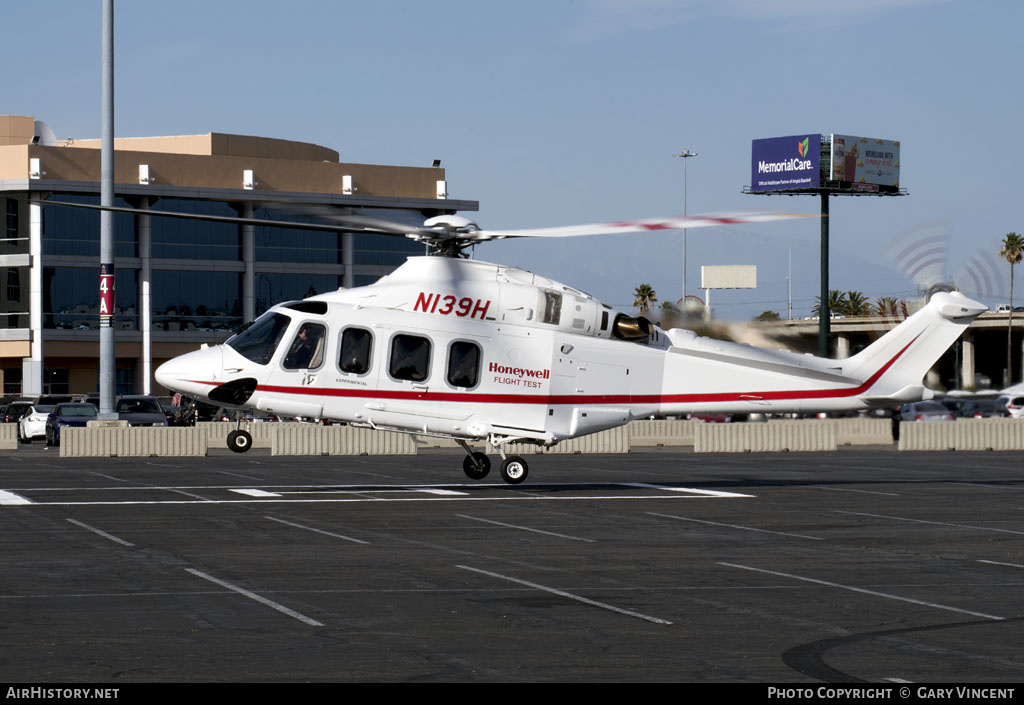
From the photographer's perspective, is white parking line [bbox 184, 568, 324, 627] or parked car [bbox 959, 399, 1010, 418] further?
parked car [bbox 959, 399, 1010, 418]

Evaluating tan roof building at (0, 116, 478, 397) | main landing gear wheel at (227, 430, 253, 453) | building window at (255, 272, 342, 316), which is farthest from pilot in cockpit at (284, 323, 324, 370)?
building window at (255, 272, 342, 316)

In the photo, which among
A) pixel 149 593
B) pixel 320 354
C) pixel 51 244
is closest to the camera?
pixel 149 593

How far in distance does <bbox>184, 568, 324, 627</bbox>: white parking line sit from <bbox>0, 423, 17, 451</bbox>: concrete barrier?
34243 millimetres

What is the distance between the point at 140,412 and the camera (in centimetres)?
5144

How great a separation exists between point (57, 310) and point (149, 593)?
233 feet

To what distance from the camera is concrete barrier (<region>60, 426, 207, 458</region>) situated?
40938mm

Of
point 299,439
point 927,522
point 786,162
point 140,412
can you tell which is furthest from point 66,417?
point 786,162

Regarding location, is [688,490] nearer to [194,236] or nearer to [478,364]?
[478,364]

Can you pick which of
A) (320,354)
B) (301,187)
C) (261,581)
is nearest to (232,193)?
(301,187)

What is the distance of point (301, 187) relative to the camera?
279 ft

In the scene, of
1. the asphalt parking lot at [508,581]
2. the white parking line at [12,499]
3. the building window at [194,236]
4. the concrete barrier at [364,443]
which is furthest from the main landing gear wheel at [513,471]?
the building window at [194,236]

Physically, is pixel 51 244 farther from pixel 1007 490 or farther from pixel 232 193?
pixel 1007 490

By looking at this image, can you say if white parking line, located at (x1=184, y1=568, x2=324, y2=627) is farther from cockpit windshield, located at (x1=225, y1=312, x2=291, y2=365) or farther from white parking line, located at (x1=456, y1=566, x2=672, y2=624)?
cockpit windshield, located at (x1=225, y1=312, x2=291, y2=365)

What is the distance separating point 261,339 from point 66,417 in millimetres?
29223
